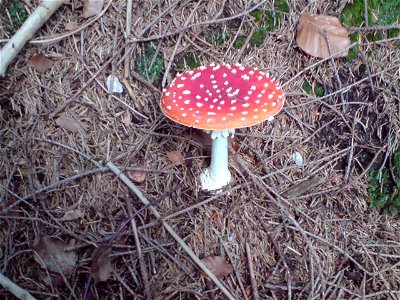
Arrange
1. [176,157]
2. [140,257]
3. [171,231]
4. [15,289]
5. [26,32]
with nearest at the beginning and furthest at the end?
1. [15,289]
2. [140,257]
3. [171,231]
4. [26,32]
5. [176,157]

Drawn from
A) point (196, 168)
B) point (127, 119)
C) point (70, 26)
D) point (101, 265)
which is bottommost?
point (101, 265)

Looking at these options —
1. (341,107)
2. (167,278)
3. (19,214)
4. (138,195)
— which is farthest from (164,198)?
(341,107)

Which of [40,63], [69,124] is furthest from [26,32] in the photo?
[69,124]

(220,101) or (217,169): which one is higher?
(220,101)

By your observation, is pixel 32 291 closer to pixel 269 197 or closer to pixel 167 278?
pixel 167 278

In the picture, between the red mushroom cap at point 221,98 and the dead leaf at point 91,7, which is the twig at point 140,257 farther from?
the dead leaf at point 91,7

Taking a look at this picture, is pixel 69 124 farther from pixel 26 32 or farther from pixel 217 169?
pixel 217 169

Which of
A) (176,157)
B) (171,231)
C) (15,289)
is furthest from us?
(176,157)
